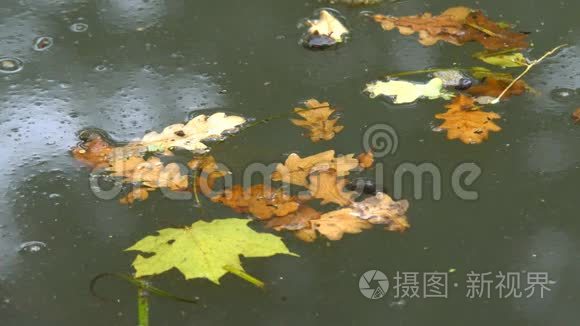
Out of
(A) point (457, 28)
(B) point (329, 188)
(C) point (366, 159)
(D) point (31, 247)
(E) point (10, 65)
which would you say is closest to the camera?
(D) point (31, 247)

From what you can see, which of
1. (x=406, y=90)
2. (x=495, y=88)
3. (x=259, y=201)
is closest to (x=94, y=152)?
(x=259, y=201)

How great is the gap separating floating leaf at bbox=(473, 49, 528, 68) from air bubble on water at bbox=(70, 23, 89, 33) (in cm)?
128

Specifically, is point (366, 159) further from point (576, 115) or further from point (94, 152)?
point (94, 152)

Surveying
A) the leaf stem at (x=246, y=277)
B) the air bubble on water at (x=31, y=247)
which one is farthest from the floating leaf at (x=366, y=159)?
the air bubble on water at (x=31, y=247)

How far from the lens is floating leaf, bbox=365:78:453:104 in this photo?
2.26 m

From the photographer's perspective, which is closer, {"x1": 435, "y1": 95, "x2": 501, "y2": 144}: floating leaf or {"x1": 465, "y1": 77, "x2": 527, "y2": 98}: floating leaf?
{"x1": 435, "y1": 95, "x2": 501, "y2": 144}: floating leaf

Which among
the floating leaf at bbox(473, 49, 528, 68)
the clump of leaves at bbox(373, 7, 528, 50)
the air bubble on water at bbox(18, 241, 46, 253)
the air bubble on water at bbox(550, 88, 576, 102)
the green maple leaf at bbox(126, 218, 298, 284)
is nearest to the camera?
the green maple leaf at bbox(126, 218, 298, 284)

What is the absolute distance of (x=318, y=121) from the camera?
7.14ft

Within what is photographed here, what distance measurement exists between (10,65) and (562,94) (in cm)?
168

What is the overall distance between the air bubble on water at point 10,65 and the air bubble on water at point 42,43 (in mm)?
84

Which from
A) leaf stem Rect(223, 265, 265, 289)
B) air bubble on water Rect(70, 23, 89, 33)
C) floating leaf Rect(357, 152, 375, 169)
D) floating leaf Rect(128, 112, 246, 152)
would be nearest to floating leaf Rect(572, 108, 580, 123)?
floating leaf Rect(357, 152, 375, 169)

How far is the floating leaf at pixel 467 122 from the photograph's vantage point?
6.95 ft

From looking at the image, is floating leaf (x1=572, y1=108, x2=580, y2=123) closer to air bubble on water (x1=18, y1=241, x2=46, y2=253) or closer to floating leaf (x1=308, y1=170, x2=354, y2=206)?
floating leaf (x1=308, y1=170, x2=354, y2=206)

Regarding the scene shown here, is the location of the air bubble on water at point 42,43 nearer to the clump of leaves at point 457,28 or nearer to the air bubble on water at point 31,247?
the air bubble on water at point 31,247
